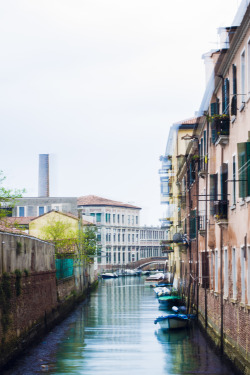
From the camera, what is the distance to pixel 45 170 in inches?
3049

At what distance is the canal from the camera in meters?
19.0

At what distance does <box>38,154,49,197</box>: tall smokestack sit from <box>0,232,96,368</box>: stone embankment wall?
146 ft

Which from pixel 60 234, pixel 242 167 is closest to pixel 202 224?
pixel 242 167

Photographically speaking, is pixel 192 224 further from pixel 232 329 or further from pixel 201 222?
pixel 232 329

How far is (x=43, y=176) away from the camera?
258 ft

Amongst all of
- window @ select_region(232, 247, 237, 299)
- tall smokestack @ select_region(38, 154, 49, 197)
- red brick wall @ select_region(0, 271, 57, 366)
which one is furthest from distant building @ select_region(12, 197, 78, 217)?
window @ select_region(232, 247, 237, 299)

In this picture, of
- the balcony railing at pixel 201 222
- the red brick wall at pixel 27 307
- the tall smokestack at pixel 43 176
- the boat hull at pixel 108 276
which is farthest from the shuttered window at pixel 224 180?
the boat hull at pixel 108 276

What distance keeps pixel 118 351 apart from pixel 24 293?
3.52 meters

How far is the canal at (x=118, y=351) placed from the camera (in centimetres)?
1903

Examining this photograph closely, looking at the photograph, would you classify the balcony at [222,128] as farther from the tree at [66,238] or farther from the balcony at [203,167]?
the tree at [66,238]

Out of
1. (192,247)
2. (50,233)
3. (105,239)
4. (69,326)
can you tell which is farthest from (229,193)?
(105,239)

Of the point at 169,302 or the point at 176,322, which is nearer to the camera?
the point at 176,322

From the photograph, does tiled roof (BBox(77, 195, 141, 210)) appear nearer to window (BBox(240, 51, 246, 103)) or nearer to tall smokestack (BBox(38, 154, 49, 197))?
tall smokestack (BBox(38, 154, 49, 197))

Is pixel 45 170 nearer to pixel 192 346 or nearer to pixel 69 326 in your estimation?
pixel 69 326
